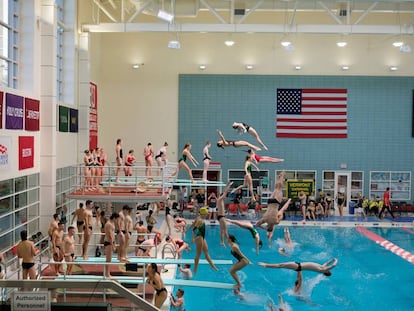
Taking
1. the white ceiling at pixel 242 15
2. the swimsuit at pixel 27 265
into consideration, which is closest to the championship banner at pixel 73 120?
the white ceiling at pixel 242 15

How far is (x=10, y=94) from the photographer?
47.9 ft

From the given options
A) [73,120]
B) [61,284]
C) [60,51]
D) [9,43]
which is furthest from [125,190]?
[61,284]

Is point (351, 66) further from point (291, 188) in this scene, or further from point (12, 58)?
point (12, 58)

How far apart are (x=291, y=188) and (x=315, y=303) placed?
14.1 m

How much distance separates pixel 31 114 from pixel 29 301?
11016 millimetres

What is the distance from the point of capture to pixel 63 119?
20172 mm

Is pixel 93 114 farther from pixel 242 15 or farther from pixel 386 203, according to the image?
pixel 386 203

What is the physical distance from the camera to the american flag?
95.3 feet

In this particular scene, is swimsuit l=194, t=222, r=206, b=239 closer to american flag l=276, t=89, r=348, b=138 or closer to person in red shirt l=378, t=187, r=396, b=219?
person in red shirt l=378, t=187, r=396, b=219

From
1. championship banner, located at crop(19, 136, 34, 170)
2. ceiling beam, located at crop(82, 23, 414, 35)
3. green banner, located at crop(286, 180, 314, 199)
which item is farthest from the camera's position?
green banner, located at crop(286, 180, 314, 199)

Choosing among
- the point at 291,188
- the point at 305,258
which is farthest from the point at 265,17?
the point at 305,258

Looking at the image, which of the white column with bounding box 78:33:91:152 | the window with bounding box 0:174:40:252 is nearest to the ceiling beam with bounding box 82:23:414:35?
the white column with bounding box 78:33:91:152

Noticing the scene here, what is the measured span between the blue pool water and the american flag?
7577 mm

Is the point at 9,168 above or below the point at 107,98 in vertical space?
below
